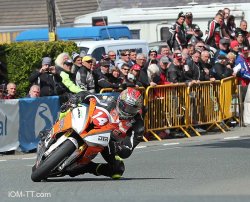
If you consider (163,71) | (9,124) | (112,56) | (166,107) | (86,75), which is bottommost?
(166,107)

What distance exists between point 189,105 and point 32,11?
61.8ft

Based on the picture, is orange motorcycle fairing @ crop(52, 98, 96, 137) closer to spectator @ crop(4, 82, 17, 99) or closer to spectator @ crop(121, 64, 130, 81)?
spectator @ crop(4, 82, 17, 99)

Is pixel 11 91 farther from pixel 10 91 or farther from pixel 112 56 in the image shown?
pixel 112 56

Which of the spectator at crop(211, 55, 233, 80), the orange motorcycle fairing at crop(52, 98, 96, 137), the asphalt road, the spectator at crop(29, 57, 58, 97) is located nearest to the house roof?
the spectator at crop(211, 55, 233, 80)

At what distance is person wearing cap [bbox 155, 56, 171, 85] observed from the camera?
68.9 feet

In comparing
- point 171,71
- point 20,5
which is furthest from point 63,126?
point 20,5

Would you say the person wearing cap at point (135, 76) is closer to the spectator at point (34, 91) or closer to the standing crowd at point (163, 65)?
the standing crowd at point (163, 65)

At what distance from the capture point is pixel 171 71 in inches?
839

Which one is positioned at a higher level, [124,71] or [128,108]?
[128,108]

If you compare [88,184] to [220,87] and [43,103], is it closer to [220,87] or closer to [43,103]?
[43,103]

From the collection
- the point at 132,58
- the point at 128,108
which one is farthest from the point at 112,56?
the point at 128,108

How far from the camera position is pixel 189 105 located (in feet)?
71.1

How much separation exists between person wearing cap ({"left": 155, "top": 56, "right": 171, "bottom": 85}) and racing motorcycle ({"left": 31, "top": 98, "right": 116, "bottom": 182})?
8.76 meters

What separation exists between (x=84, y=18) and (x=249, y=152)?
51.8 ft
